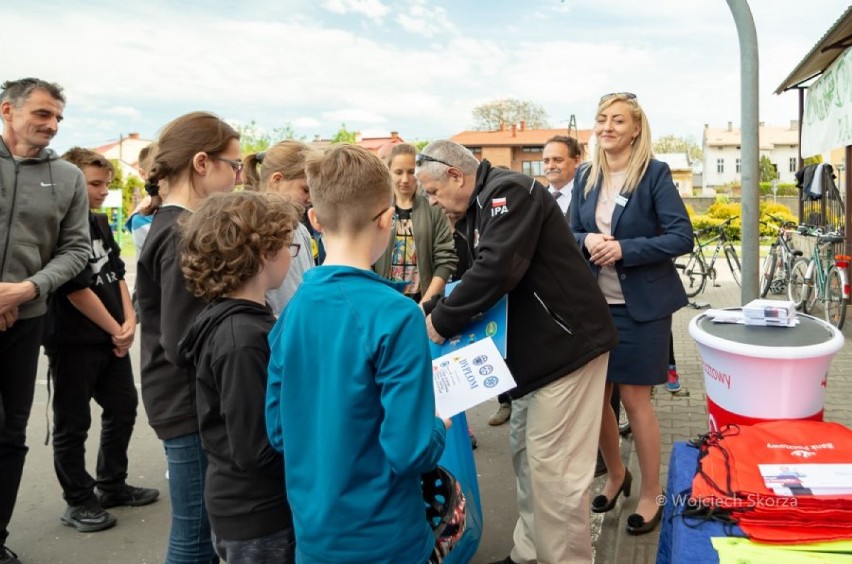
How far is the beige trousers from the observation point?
8.73 feet

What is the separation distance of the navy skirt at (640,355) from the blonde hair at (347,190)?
5.94 feet

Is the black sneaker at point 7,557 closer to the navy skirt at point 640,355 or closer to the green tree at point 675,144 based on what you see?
the navy skirt at point 640,355

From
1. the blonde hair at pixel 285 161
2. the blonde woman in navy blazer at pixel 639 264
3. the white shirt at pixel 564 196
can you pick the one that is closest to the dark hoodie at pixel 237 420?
the blonde hair at pixel 285 161

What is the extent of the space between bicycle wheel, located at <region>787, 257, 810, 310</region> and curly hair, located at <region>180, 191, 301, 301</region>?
9118 millimetres

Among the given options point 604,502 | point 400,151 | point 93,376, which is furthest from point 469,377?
point 400,151

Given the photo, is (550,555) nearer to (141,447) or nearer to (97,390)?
(97,390)

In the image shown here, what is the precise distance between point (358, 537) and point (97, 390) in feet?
9.12

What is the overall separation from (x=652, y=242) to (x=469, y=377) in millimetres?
1294

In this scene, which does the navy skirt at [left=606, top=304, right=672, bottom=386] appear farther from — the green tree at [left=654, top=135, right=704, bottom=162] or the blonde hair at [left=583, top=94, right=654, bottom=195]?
the green tree at [left=654, top=135, right=704, bottom=162]

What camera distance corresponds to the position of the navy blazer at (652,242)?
3.19 meters

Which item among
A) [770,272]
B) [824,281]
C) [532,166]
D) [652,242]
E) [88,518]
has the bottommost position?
[770,272]

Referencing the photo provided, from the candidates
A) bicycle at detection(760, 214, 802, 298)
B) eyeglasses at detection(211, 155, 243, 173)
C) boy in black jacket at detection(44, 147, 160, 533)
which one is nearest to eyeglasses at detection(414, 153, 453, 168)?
eyeglasses at detection(211, 155, 243, 173)

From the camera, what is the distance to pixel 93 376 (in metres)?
3.80

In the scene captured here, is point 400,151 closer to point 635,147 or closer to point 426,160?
point 635,147
